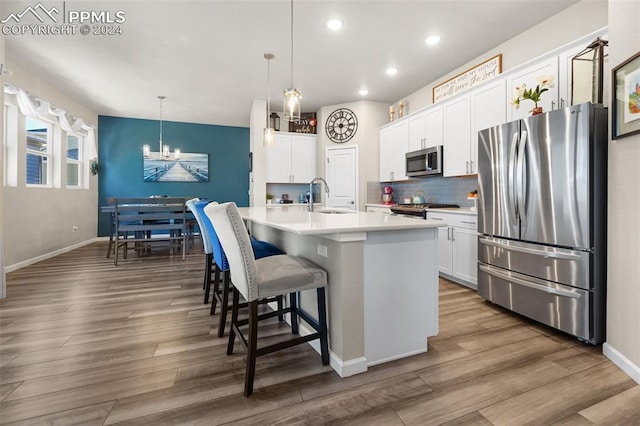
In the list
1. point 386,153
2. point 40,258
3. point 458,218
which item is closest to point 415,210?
point 458,218

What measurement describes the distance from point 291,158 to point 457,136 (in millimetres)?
3144

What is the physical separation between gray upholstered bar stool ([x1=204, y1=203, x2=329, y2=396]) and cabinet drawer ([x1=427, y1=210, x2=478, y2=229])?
7.12ft

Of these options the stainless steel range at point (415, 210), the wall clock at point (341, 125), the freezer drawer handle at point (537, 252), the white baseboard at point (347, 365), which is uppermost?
the wall clock at point (341, 125)

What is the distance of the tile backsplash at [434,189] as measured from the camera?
4188 mm

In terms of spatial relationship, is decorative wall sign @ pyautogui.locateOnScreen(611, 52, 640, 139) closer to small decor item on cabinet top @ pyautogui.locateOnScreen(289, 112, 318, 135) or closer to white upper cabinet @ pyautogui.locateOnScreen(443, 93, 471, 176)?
white upper cabinet @ pyautogui.locateOnScreen(443, 93, 471, 176)

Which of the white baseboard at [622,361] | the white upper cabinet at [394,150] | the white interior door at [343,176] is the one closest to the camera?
the white baseboard at [622,361]

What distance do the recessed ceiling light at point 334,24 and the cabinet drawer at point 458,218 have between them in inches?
94.0

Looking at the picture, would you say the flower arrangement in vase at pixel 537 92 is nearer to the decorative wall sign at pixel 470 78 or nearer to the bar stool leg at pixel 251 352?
the decorative wall sign at pixel 470 78

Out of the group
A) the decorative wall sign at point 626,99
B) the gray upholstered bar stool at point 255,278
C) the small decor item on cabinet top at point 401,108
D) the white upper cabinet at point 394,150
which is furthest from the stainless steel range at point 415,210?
the gray upholstered bar stool at point 255,278

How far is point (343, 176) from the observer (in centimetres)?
577

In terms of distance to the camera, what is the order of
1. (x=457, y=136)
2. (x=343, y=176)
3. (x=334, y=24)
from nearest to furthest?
(x=334, y=24), (x=457, y=136), (x=343, y=176)

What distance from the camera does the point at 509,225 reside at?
2.58 metres

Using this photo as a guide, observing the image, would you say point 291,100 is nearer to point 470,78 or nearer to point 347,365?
point 347,365

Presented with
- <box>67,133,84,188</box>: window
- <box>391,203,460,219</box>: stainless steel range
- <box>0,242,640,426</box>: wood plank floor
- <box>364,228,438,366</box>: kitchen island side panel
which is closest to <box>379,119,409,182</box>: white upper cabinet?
<box>391,203,460,219</box>: stainless steel range
